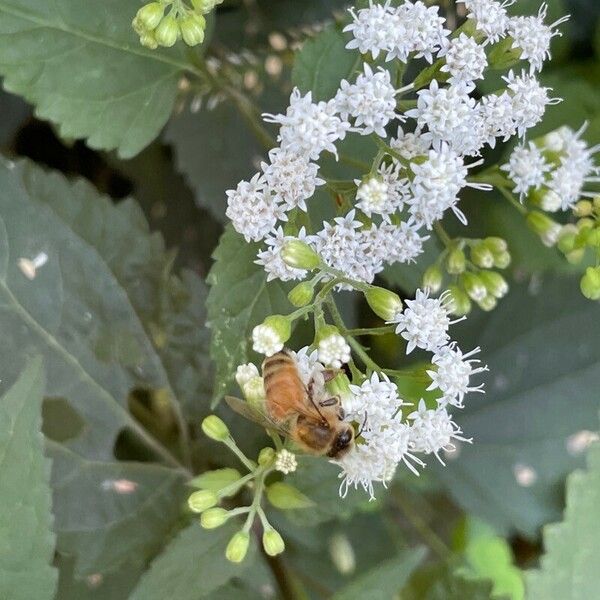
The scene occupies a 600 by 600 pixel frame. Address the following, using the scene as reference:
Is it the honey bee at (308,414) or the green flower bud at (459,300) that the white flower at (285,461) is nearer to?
the honey bee at (308,414)

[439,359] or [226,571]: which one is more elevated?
[439,359]

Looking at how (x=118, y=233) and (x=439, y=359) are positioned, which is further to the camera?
(x=118, y=233)

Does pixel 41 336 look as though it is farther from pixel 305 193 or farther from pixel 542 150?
pixel 542 150

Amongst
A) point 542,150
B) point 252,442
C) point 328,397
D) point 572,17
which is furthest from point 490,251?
point 572,17

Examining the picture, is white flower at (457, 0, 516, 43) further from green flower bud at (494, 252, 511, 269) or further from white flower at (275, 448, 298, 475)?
white flower at (275, 448, 298, 475)

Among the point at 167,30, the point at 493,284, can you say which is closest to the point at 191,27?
the point at 167,30

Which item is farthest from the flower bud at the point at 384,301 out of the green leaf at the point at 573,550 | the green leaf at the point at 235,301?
the green leaf at the point at 573,550
